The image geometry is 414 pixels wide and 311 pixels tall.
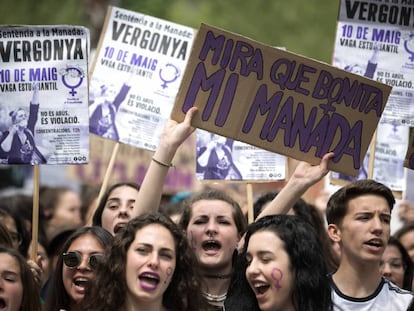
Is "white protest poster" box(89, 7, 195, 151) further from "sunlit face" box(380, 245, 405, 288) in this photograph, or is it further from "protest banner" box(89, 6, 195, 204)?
"sunlit face" box(380, 245, 405, 288)

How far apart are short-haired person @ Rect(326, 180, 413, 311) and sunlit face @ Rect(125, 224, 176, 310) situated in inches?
38.8

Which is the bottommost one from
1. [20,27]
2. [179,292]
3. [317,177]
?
[179,292]

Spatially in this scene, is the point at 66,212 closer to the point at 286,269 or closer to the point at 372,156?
the point at 372,156

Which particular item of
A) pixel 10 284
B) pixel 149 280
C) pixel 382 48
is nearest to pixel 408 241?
pixel 382 48

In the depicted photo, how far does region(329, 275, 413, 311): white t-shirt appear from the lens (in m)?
7.94

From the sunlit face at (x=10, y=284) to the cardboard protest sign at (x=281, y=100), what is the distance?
1.26 metres

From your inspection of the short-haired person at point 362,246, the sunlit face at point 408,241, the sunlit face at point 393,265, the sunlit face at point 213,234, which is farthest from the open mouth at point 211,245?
the sunlit face at point 408,241

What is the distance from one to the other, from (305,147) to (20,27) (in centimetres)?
206

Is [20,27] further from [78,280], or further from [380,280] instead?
[380,280]

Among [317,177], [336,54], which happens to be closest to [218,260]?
[317,177]

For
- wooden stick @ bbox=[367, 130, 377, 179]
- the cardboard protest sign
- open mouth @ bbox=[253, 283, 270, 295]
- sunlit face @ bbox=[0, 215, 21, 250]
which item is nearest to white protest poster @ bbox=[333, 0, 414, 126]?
wooden stick @ bbox=[367, 130, 377, 179]

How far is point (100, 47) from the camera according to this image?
10.3 meters

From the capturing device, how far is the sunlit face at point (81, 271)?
845 cm

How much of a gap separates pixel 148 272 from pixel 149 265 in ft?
0.13
